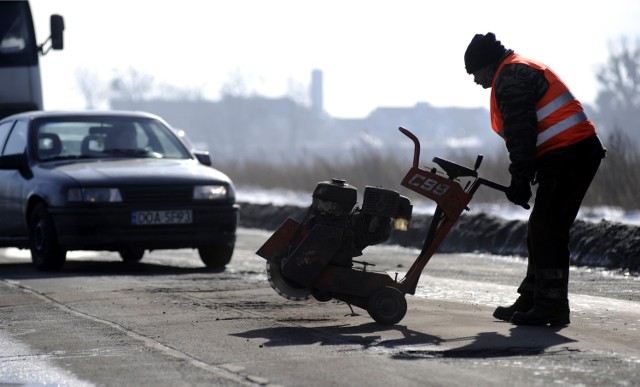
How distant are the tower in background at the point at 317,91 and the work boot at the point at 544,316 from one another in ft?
453

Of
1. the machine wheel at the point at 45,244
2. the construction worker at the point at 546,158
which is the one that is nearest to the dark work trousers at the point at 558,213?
the construction worker at the point at 546,158

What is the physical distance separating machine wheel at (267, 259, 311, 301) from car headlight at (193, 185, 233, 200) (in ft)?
15.5

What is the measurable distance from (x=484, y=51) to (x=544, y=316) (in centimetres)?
165

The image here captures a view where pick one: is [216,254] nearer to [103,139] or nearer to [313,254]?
[103,139]

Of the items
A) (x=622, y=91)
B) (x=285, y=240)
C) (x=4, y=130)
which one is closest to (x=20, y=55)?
(x=4, y=130)

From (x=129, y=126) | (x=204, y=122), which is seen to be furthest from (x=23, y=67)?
(x=204, y=122)

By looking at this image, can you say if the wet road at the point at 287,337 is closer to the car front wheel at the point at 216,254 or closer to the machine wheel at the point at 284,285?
the machine wheel at the point at 284,285

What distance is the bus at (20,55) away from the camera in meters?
21.6

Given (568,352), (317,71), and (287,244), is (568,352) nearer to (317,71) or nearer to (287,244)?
(287,244)

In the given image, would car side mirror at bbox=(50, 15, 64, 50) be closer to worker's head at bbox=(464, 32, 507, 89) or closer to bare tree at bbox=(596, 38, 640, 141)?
worker's head at bbox=(464, 32, 507, 89)

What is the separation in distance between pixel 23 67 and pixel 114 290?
11.5 metres

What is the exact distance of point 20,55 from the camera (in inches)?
864

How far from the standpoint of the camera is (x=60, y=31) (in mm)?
21484

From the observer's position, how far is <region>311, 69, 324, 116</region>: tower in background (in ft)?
492
